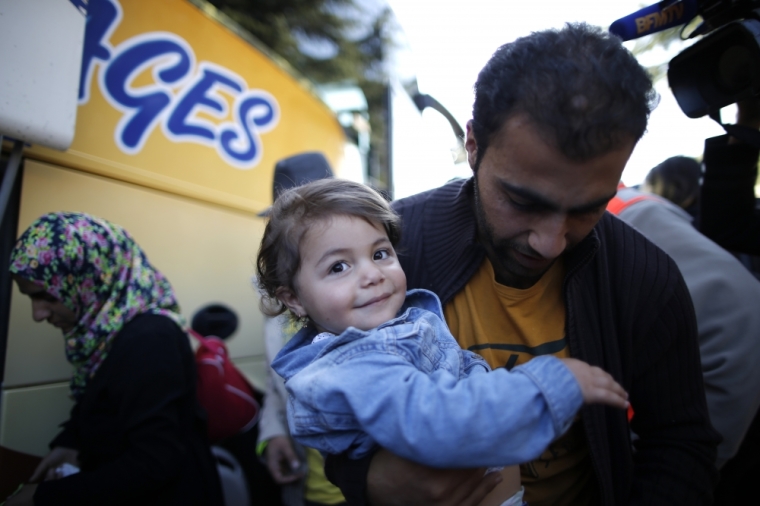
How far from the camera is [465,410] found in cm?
87

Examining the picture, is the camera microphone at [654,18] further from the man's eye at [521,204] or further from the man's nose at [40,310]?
the man's nose at [40,310]

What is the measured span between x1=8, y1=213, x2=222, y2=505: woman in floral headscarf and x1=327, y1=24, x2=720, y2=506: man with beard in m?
0.84

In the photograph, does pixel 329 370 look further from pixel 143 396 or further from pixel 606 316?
pixel 143 396

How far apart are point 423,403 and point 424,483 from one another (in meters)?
0.27

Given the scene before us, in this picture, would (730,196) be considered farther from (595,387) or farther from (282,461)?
(282,461)

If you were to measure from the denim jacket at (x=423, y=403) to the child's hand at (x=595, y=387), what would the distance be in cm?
2

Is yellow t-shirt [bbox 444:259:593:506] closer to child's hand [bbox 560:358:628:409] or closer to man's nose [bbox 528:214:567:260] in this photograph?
man's nose [bbox 528:214:567:260]

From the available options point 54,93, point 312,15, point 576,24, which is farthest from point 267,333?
point 312,15

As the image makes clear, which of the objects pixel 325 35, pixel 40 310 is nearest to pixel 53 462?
pixel 40 310

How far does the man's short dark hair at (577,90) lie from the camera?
3.49 feet

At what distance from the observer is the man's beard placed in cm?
125

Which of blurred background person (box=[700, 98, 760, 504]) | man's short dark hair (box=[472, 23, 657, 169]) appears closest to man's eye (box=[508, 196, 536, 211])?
man's short dark hair (box=[472, 23, 657, 169])

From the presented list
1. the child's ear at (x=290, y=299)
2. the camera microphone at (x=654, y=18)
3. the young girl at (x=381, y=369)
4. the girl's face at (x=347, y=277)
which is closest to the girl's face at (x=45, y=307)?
the young girl at (x=381, y=369)

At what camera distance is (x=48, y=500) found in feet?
5.22
